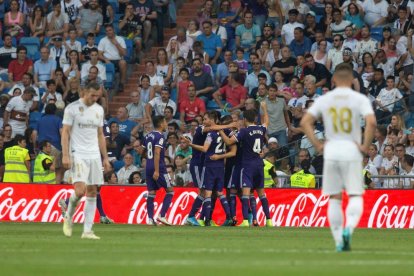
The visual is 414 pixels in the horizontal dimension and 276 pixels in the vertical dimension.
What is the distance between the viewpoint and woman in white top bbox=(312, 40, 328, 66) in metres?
31.2

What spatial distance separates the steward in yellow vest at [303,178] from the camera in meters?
27.1

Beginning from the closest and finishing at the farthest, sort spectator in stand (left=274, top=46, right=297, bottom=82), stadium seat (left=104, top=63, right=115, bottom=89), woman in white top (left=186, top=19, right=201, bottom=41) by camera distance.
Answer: spectator in stand (left=274, top=46, right=297, bottom=82)
woman in white top (left=186, top=19, right=201, bottom=41)
stadium seat (left=104, top=63, right=115, bottom=89)

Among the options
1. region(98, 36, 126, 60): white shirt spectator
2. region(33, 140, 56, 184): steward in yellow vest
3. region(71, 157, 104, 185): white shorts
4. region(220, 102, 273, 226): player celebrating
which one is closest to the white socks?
region(71, 157, 104, 185): white shorts

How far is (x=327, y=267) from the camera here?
40.8ft

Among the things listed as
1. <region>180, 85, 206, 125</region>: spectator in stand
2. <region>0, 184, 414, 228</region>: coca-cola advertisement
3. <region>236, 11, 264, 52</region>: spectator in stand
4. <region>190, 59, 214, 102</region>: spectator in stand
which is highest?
<region>236, 11, 264, 52</region>: spectator in stand

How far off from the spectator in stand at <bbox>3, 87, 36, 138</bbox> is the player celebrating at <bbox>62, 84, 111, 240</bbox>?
13965 mm

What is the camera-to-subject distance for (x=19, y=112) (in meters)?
32.8

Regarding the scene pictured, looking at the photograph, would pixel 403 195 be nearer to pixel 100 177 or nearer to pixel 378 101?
pixel 378 101

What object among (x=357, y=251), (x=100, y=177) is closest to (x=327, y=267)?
(x=357, y=251)

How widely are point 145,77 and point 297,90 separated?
448 cm

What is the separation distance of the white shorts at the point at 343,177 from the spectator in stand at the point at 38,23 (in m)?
22.2

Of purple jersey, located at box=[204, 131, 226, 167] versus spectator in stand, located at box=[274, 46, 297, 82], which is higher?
spectator in stand, located at box=[274, 46, 297, 82]

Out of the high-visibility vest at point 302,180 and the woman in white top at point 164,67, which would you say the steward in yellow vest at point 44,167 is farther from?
the high-visibility vest at point 302,180

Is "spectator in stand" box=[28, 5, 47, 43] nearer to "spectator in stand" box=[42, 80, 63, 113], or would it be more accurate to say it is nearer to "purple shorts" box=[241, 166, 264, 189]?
"spectator in stand" box=[42, 80, 63, 113]
